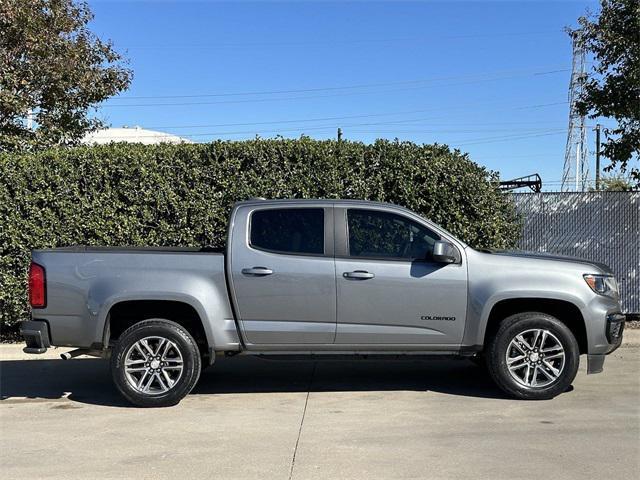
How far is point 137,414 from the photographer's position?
613 cm

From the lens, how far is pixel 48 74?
12.0 metres

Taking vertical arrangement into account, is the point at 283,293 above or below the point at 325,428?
above

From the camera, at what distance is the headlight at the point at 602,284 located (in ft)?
20.8

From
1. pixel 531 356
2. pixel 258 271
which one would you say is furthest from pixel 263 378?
pixel 531 356

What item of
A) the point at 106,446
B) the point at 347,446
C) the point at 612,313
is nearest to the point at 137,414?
the point at 106,446

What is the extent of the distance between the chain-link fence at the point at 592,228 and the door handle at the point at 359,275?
5178 millimetres

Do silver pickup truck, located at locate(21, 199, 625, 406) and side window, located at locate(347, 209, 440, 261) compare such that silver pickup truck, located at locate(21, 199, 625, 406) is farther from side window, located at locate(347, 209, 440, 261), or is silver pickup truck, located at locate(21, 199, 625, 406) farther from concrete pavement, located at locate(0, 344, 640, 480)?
concrete pavement, located at locate(0, 344, 640, 480)

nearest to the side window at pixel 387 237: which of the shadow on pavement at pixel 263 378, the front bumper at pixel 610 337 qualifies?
the shadow on pavement at pixel 263 378

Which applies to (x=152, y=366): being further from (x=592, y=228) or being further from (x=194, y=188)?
(x=592, y=228)

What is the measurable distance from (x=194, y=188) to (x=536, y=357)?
528 centimetres

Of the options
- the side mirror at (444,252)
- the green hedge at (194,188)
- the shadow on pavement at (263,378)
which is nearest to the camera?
the side mirror at (444,252)

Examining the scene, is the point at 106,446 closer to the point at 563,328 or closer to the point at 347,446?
the point at 347,446

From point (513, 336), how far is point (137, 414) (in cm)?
358

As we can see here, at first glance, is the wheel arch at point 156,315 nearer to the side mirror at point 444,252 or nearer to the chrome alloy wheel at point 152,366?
the chrome alloy wheel at point 152,366
